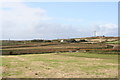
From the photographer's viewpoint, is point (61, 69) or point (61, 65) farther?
point (61, 65)

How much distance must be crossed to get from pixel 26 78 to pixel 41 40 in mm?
92369

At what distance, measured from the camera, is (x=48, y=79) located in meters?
15.8

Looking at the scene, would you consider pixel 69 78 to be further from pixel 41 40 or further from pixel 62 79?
pixel 41 40

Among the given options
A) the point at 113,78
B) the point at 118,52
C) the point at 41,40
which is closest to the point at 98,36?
the point at 41,40

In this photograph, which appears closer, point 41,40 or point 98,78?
point 98,78

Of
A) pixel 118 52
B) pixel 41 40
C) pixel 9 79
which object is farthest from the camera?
pixel 41 40

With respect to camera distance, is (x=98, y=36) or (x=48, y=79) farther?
(x=98, y=36)

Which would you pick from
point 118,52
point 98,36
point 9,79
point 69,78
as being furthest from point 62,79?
point 98,36

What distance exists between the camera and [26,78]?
1620 centimetres

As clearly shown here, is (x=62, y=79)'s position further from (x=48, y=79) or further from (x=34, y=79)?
(x=34, y=79)

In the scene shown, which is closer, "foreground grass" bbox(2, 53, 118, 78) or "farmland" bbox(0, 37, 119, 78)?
"foreground grass" bbox(2, 53, 118, 78)

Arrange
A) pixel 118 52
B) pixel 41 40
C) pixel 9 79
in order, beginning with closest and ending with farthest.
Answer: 1. pixel 9 79
2. pixel 118 52
3. pixel 41 40

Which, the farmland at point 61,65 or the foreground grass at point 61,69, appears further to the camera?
the farmland at point 61,65

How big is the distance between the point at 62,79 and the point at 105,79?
12.1 feet
